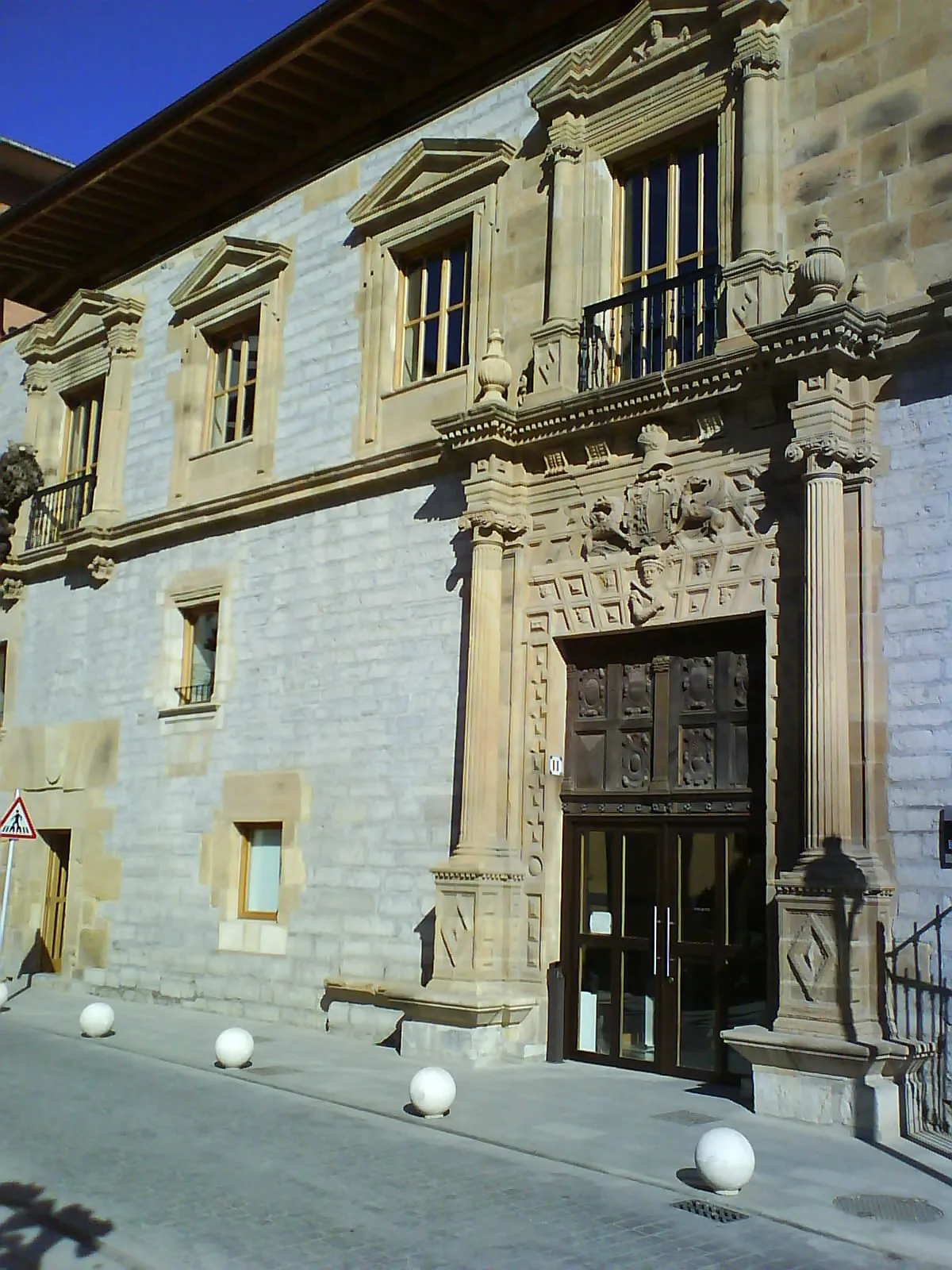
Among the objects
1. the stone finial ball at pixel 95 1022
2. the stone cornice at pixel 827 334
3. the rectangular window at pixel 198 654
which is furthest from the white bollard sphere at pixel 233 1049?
the stone cornice at pixel 827 334

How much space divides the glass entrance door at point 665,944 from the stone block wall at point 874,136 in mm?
5157

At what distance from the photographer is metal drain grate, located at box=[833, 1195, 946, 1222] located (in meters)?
7.27

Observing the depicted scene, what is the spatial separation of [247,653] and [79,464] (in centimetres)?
645

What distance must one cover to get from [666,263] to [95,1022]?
31.6ft

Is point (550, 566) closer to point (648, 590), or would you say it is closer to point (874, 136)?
point (648, 590)

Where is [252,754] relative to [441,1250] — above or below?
above

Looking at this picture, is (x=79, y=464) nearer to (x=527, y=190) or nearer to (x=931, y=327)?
(x=527, y=190)

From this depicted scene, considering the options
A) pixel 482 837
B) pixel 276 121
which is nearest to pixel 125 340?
pixel 276 121

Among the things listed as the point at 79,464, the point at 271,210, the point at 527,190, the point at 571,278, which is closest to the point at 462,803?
the point at 571,278

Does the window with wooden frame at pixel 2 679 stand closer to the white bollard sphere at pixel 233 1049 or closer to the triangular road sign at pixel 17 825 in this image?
the triangular road sign at pixel 17 825

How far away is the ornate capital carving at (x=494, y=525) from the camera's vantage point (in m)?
13.5

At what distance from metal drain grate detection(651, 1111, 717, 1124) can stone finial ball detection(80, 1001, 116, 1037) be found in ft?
20.4

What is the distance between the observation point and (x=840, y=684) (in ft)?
34.8

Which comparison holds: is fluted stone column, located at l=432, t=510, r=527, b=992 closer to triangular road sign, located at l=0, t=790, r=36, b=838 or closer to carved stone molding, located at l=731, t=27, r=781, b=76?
carved stone molding, located at l=731, t=27, r=781, b=76
